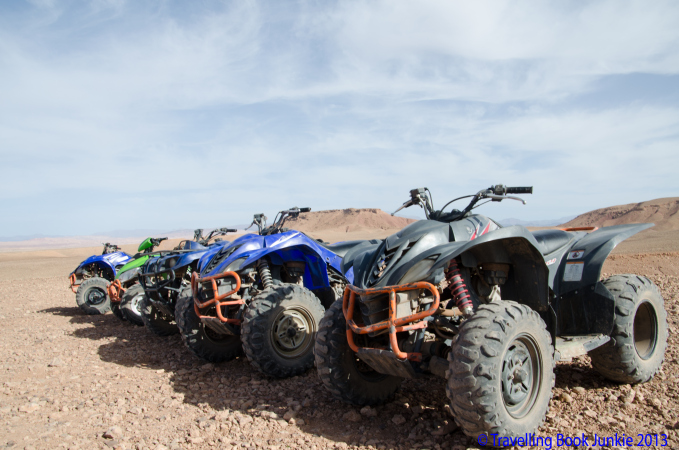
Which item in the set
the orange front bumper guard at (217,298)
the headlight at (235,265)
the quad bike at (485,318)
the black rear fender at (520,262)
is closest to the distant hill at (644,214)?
the quad bike at (485,318)

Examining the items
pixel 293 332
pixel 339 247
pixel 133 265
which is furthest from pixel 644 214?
pixel 293 332

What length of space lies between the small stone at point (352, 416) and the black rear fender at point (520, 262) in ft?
4.92

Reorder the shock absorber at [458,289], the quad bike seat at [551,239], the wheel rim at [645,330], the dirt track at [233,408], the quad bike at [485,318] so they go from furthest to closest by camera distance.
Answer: the wheel rim at [645,330] < the quad bike seat at [551,239] < the dirt track at [233,408] < the shock absorber at [458,289] < the quad bike at [485,318]

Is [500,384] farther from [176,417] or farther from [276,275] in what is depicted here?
[276,275]

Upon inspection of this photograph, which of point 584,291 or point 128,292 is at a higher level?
point 584,291

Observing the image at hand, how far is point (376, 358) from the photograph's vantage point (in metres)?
3.20

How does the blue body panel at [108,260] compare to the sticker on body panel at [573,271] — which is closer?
the sticker on body panel at [573,271]

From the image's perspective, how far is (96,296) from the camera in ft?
36.0

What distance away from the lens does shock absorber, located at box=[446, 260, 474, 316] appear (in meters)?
3.30

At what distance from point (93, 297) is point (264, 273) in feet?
24.0

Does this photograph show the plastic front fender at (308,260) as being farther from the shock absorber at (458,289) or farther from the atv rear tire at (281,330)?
the shock absorber at (458,289)

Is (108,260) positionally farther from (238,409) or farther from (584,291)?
(584,291)

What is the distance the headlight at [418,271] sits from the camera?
3.09m

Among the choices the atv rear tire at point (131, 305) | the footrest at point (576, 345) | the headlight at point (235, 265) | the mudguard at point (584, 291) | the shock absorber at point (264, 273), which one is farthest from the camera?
the atv rear tire at point (131, 305)
